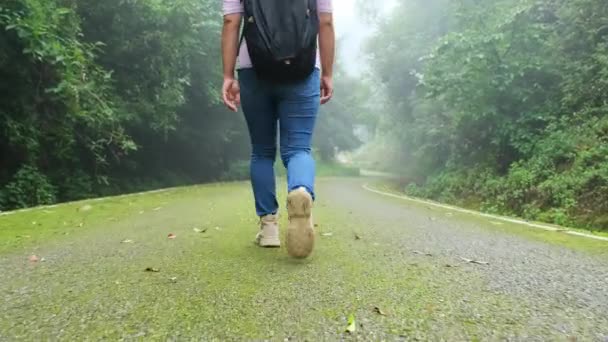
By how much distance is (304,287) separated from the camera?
75.0 inches

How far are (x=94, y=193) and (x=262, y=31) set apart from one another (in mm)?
8151

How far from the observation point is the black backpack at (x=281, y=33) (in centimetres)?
225

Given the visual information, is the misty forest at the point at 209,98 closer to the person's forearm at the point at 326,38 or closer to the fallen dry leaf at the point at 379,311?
the person's forearm at the point at 326,38

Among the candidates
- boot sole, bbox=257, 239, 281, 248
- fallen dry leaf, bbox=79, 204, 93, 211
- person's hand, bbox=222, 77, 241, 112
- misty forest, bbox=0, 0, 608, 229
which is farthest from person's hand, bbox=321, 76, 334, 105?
misty forest, bbox=0, 0, 608, 229

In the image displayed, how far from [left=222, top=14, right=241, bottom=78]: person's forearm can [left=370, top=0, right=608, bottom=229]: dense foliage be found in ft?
15.2

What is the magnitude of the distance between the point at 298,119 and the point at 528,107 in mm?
7961

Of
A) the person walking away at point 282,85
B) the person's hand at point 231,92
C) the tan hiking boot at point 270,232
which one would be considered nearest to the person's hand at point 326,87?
the person walking away at point 282,85

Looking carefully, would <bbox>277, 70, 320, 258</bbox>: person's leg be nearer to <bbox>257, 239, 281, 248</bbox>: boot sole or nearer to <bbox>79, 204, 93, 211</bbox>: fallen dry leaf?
<bbox>257, 239, 281, 248</bbox>: boot sole

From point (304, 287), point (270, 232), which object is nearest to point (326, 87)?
point (270, 232)

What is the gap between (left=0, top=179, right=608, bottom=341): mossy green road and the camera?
1.47 m

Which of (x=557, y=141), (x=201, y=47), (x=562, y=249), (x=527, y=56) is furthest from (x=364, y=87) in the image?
(x=562, y=249)

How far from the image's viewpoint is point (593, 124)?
6.91 meters

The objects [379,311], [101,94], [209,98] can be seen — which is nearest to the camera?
[379,311]

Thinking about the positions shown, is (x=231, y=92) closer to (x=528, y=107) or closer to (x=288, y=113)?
(x=288, y=113)
